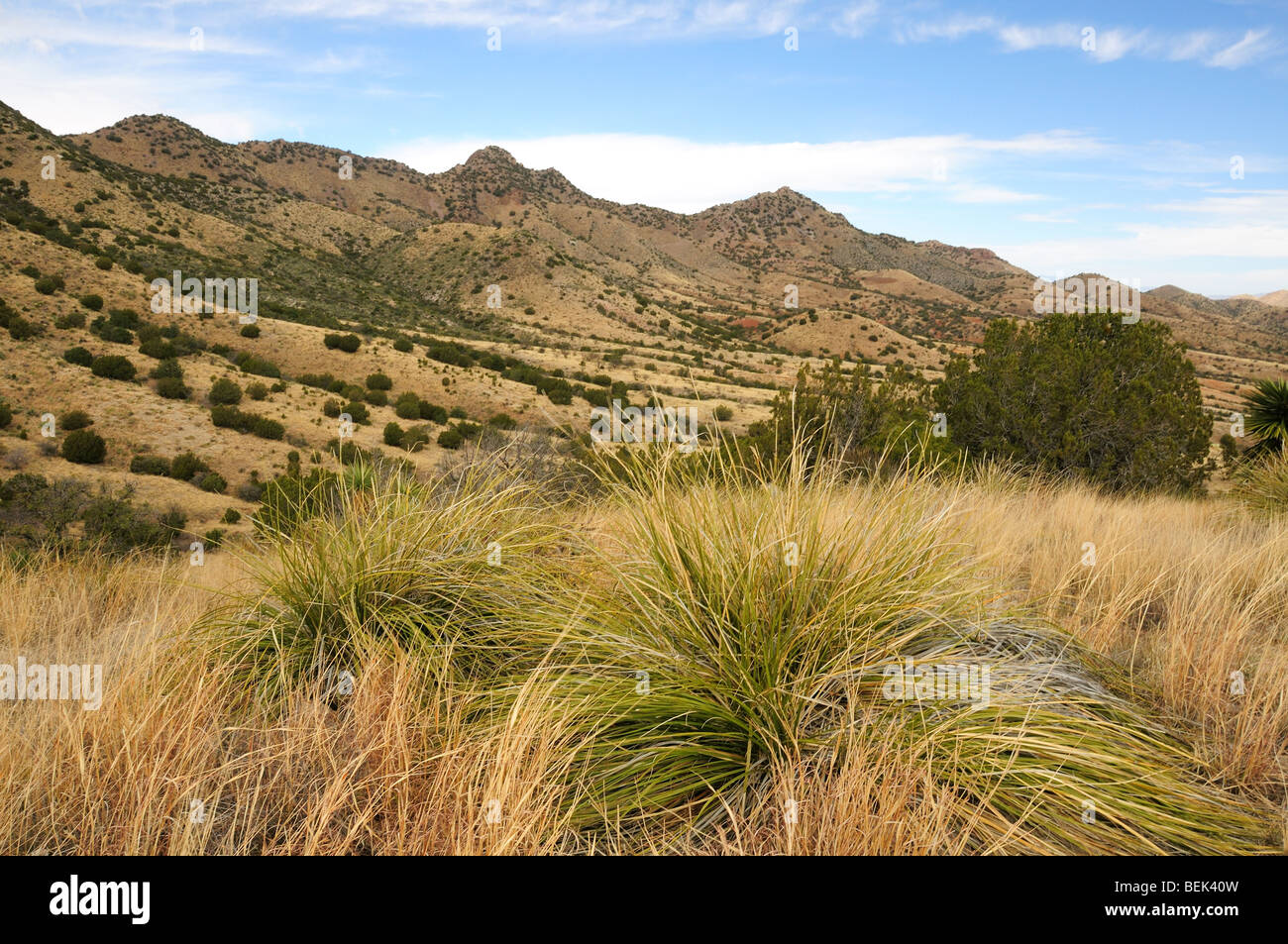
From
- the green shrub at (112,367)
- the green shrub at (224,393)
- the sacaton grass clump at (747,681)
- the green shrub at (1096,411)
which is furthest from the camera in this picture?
the green shrub at (224,393)

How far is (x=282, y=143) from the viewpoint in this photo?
103938 millimetres

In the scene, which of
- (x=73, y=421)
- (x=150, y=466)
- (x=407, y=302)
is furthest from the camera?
(x=407, y=302)

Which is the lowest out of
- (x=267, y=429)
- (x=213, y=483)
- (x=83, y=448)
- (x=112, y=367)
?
(x=213, y=483)

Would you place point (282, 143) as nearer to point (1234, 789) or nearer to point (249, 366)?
point (249, 366)

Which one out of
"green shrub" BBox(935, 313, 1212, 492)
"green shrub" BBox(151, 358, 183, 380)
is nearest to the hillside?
"green shrub" BBox(151, 358, 183, 380)

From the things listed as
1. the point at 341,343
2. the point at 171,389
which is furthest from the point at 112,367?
the point at 341,343

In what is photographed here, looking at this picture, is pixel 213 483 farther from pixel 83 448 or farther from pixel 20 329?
pixel 20 329

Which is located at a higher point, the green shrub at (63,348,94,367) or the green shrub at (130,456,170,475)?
the green shrub at (63,348,94,367)

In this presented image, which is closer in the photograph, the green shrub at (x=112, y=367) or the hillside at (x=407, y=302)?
the hillside at (x=407, y=302)

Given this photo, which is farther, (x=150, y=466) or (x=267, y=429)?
(x=267, y=429)

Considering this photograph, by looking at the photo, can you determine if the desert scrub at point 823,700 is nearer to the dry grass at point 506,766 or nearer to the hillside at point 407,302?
the dry grass at point 506,766

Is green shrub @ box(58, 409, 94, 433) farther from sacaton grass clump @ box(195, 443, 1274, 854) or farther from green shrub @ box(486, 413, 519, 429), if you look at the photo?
sacaton grass clump @ box(195, 443, 1274, 854)

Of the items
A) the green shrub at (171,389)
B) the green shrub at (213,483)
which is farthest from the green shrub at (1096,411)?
the green shrub at (171,389)
